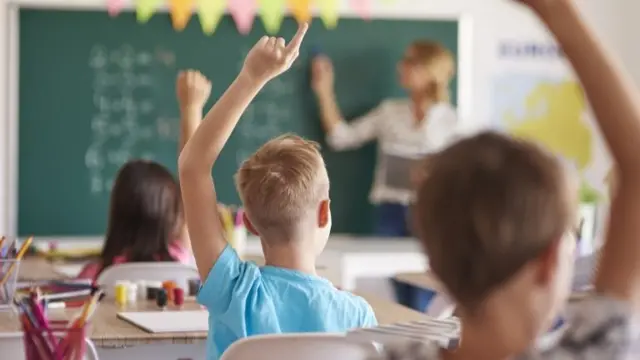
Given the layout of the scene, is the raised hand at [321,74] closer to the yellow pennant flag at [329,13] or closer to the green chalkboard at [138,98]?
the green chalkboard at [138,98]

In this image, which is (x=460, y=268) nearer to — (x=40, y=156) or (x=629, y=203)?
(x=629, y=203)

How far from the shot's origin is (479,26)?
632 centimetres

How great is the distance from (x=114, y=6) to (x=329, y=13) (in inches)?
45.7

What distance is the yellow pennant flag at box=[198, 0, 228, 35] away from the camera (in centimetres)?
596

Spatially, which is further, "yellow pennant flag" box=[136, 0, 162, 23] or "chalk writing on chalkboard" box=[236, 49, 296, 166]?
"chalk writing on chalkboard" box=[236, 49, 296, 166]

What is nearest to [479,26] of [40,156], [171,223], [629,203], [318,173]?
[40,156]

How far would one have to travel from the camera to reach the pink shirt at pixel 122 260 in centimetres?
368

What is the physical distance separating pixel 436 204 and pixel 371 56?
200 inches

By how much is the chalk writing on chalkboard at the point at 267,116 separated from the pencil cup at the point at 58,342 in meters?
4.48

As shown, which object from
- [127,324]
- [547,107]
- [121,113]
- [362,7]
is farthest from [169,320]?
[547,107]

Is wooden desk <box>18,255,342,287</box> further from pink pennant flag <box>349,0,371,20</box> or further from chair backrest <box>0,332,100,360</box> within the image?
pink pennant flag <box>349,0,371,20</box>

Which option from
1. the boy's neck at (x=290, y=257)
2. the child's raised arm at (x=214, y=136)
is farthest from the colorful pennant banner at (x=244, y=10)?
the child's raised arm at (x=214, y=136)

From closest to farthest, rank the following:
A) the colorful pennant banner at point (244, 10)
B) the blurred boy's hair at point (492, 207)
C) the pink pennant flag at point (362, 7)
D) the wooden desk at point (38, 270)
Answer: the blurred boy's hair at point (492, 207) < the wooden desk at point (38, 270) < the colorful pennant banner at point (244, 10) < the pink pennant flag at point (362, 7)

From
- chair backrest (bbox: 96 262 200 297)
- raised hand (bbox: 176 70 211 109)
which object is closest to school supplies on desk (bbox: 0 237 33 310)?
chair backrest (bbox: 96 262 200 297)
